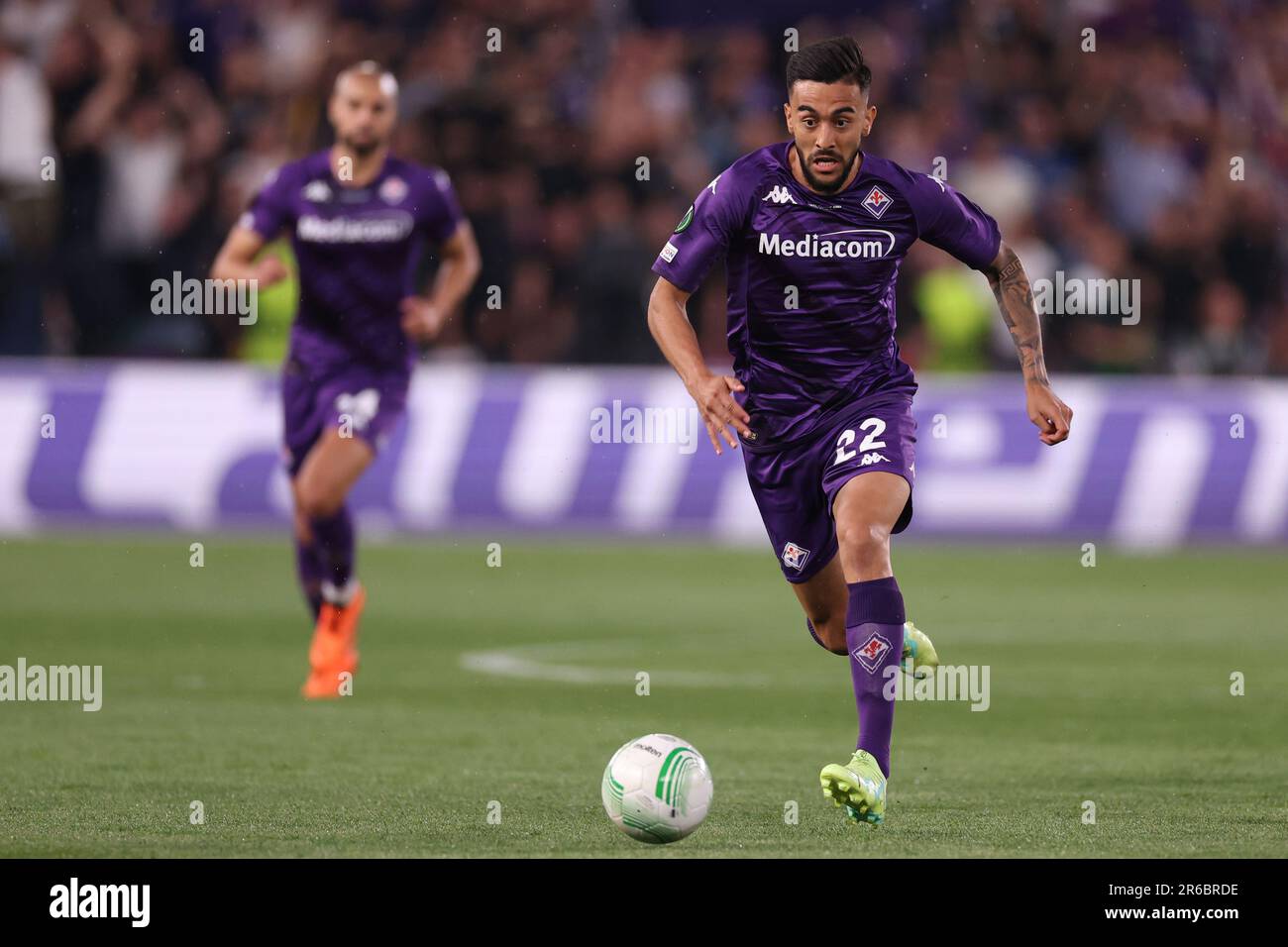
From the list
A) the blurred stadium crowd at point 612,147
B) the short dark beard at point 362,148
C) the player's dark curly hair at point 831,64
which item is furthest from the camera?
the blurred stadium crowd at point 612,147

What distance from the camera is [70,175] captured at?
60.0 feet

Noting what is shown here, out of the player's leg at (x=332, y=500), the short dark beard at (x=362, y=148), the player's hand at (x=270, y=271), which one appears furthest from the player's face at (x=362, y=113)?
the player's leg at (x=332, y=500)

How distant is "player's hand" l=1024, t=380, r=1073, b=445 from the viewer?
7141 millimetres

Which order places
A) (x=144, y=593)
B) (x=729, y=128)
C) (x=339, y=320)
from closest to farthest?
(x=339, y=320), (x=144, y=593), (x=729, y=128)

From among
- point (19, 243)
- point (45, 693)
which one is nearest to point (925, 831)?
point (45, 693)

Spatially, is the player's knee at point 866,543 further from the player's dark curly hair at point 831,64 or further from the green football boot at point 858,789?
the player's dark curly hair at point 831,64

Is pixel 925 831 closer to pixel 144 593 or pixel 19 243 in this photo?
pixel 144 593

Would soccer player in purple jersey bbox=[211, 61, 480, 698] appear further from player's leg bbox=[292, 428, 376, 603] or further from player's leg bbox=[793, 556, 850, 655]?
player's leg bbox=[793, 556, 850, 655]

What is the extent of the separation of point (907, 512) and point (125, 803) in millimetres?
2688

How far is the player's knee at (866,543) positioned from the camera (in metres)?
6.88

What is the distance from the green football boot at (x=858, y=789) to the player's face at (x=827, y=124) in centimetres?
193

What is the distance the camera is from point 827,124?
23.1ft

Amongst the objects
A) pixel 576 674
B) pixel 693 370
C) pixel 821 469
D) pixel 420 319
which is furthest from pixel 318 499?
pixel 693 370

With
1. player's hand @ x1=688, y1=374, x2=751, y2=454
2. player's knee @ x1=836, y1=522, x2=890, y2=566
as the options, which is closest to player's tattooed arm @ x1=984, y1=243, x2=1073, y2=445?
player's knee @ x1=836, y1=522, x2=890, y2=566
